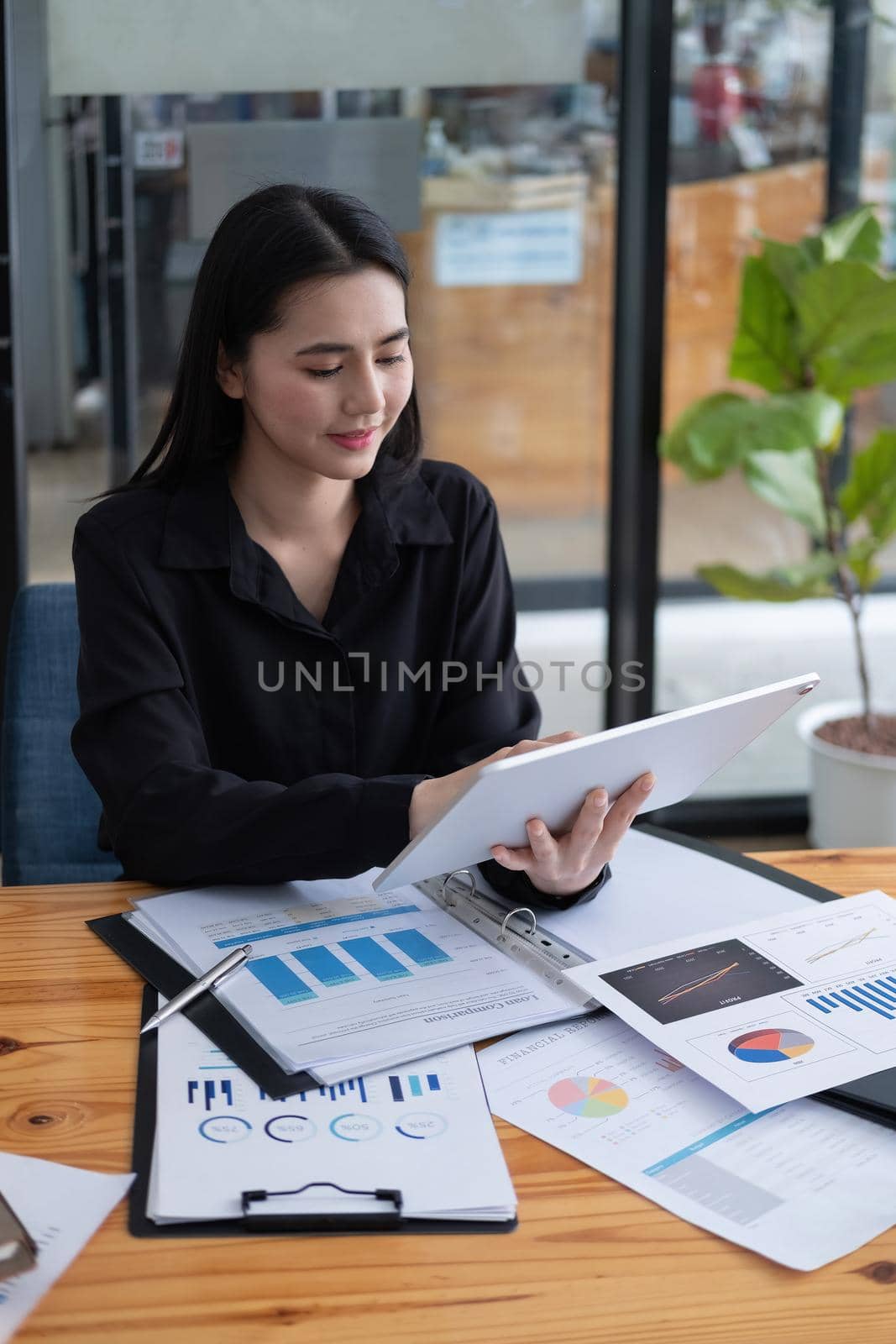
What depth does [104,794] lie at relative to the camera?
1409 millimetres

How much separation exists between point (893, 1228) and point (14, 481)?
2.31m

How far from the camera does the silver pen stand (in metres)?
1.03

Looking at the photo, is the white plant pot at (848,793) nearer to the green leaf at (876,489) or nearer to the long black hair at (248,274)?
the green leaf at (876,489)

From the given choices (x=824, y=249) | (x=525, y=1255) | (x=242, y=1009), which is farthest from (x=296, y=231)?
(x=824, y=249)

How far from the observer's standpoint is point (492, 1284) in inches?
30.6

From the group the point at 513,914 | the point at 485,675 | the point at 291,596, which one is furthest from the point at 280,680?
the point at 513,914

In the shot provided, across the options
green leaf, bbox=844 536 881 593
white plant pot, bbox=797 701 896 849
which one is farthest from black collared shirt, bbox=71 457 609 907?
white plant pot, bbox=797 701 896 849

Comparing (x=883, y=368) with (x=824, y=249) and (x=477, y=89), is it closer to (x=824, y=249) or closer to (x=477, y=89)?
(x=824, y=249)

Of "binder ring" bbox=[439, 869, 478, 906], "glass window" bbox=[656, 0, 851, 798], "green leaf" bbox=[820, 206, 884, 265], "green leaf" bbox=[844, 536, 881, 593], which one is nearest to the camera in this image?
"binder ring" bbox=[439, 869, 478, 906]

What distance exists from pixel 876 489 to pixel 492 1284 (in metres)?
2.20

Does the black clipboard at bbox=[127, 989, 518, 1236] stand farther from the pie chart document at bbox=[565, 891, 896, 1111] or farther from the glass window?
the glass window

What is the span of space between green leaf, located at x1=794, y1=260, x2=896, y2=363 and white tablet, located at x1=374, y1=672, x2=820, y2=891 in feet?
4.83

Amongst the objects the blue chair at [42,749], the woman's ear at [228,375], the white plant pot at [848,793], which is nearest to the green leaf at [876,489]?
the white plant pot at [848,793]

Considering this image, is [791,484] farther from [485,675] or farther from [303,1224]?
[303,1224]
